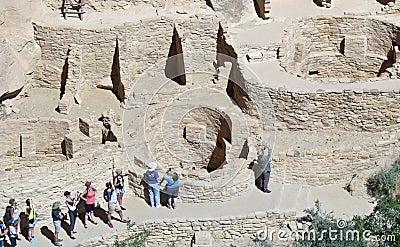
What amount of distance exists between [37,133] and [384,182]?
9.60 m

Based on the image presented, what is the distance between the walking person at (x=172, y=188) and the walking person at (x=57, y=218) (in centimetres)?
276

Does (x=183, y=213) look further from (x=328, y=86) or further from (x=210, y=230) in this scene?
(x=328, y=86)

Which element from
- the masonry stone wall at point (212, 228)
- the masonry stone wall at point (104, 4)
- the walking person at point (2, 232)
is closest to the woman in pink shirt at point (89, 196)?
the masonry stone wall at point (212, 228)

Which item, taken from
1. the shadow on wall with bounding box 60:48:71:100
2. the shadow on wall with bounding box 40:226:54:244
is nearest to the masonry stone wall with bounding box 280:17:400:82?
the shadow on wall with bounding box 60:48:71:100

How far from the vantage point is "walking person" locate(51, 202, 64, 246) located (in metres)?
27.2

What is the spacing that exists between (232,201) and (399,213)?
14.5 feet

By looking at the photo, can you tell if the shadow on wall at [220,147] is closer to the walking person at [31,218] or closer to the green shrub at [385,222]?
the green shrub at [385,222]

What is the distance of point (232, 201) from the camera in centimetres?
2895

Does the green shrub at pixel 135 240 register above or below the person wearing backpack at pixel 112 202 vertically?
below

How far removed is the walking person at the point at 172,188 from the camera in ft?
93.7

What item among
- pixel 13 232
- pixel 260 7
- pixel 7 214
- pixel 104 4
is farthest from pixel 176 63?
pixel 13 232

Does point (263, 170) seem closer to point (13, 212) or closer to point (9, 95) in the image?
point (13, 212)

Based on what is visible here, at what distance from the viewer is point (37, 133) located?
31.8m

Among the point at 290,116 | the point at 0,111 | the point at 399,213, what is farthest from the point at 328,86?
the point at 0,111
